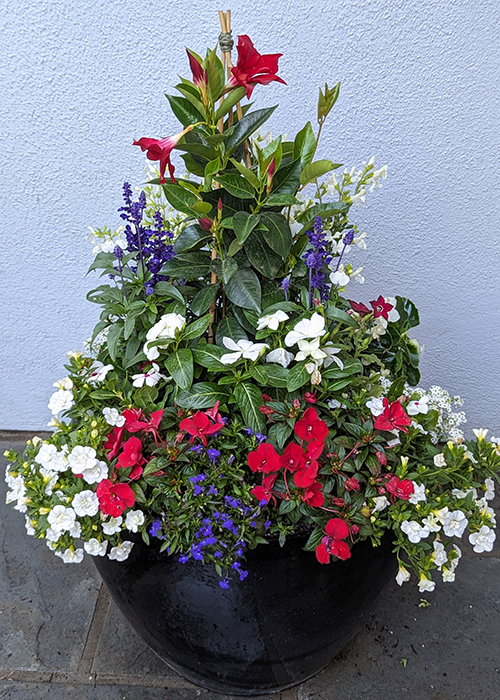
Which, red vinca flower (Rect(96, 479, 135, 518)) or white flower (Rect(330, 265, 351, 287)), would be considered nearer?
red vinca flower (Rect(96, 479, 135, 518))

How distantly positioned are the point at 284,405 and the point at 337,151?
988 mm

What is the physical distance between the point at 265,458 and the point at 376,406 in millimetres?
251

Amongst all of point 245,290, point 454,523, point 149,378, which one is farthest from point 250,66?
point 454,523

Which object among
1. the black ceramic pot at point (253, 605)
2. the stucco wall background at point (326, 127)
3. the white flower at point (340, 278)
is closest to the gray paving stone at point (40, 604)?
the black ceramic pot at point (253, 605)

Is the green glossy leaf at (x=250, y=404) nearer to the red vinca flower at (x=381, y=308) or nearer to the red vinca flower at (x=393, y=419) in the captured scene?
the red vinca flower at (x=393, y=419)

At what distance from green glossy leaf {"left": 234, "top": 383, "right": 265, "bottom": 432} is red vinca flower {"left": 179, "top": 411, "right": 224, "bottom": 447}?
6 cm

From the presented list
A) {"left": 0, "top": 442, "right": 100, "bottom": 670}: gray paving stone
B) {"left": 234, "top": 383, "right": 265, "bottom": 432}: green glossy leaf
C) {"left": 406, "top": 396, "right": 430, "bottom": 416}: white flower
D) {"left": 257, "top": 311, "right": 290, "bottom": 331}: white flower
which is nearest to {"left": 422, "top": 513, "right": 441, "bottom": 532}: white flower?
{"left": 406, "top": 396, "right": 430, "bottom": 416}: white flower

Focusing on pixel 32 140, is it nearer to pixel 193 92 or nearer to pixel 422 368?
pixel 193 92

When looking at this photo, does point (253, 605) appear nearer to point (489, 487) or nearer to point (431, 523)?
point (431, 523)

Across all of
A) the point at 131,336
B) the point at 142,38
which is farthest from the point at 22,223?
the point at 131,336

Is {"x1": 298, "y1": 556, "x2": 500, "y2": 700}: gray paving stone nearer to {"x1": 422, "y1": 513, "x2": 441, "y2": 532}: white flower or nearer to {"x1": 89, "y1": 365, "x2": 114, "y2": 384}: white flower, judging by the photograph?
{"x1": 422, "y1": 513, "x2": 441, "y2": 532}: white flower

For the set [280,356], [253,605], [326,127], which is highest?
[326,127]

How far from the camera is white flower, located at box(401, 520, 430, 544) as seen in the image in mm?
1082

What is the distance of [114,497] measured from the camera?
108 cm
